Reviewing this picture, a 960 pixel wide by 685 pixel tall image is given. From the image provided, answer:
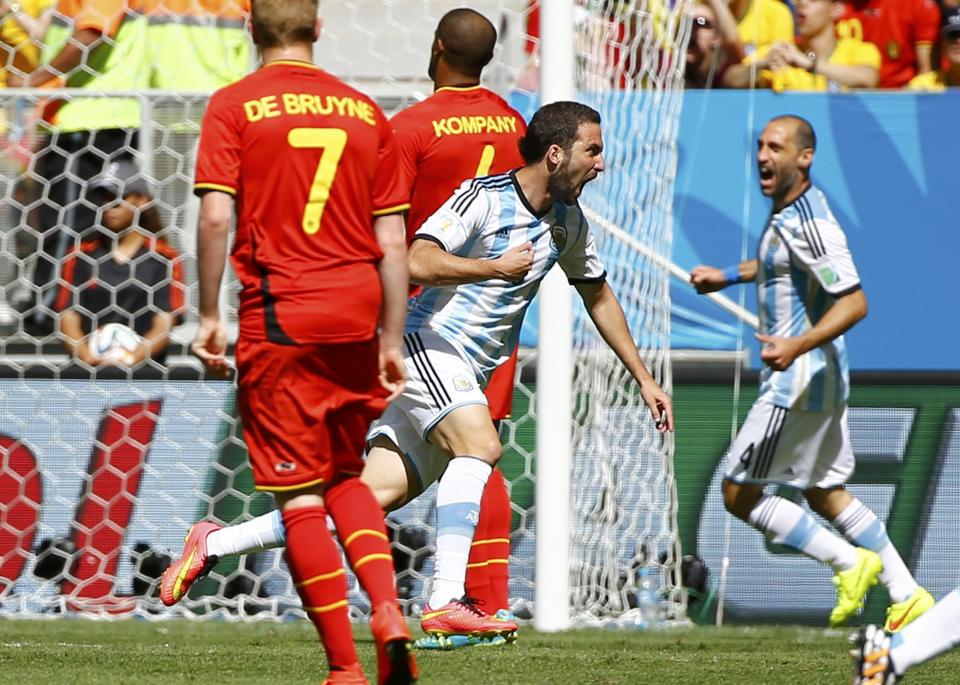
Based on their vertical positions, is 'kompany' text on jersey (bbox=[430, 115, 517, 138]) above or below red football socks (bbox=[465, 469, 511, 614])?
above

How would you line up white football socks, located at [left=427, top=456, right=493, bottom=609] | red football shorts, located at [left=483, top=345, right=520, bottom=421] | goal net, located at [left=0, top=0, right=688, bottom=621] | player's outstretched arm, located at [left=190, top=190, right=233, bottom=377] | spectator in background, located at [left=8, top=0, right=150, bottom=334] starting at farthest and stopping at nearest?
spectator in background, located at [left=8, top=0, right=150, bottom=334], goal net, located at [left=0, top=0, right=688, bottom=621], red football shorts, located at [left=483, top=345, right=520, bottom=421], white football socks, located at [left=427, top=456, right=493, bottom=609], player's outstretched arm, located at [left=190, top=190, right=233, bottom=377]

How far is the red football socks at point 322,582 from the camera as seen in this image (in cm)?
A: 393

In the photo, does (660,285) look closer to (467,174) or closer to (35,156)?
(467,174)

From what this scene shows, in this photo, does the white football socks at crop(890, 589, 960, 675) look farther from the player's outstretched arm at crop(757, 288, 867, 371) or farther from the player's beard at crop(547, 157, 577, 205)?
the player's outstretched arm at crop(757, 288, 867, 371)

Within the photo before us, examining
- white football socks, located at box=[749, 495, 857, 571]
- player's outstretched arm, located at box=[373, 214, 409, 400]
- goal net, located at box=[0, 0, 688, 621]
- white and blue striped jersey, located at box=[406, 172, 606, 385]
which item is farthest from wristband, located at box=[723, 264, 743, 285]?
player's outstretched arm, located at box=[373, 214, 409, 400]

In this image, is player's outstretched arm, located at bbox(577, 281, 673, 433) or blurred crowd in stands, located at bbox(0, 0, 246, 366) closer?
player's outstretched arm, located at bbox(577, 281, 673, 433)

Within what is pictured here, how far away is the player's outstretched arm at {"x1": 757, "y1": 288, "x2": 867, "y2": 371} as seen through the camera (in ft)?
20.2

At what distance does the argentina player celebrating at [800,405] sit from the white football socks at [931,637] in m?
2.80

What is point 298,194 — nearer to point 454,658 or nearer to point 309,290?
point 309,290

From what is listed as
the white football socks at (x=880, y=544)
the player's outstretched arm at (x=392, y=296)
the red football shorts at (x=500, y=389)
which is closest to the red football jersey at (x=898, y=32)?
the white football socks at (x=880, y=544)

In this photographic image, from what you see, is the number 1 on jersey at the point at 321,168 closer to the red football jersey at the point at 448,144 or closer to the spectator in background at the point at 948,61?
the red football jersey at the point at 448,144

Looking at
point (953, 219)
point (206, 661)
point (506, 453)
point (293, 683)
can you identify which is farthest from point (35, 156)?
point (953, 219)

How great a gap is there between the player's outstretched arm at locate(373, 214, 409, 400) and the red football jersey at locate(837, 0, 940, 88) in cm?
613

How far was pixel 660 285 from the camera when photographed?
7.65m
